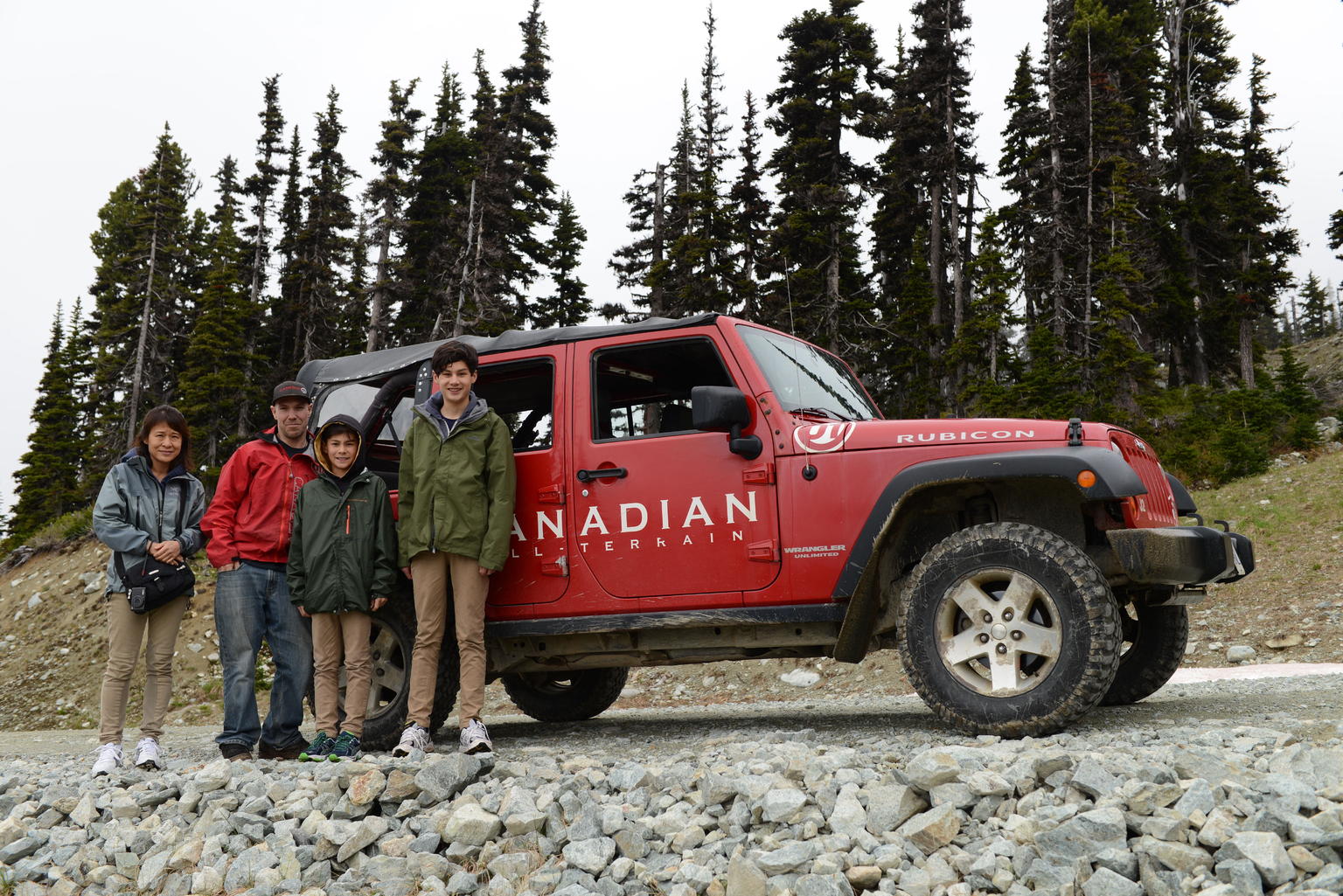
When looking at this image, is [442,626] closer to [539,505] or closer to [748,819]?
[539,505]

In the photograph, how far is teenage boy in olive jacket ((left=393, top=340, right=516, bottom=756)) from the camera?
4.98 m

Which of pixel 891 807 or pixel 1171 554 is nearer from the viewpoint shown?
pixel 891 807

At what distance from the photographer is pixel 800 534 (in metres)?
4.86

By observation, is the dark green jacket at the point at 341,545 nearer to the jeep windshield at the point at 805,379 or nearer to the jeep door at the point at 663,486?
the jeep door at the point at 663,486

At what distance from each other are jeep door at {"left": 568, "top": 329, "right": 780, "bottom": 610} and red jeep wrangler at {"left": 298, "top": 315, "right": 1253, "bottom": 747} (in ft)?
0.04

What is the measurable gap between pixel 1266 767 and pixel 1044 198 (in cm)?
2730

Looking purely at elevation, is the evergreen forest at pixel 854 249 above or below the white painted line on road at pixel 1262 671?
above

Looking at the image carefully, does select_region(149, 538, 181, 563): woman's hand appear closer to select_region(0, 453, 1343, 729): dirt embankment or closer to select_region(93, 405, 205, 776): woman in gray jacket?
select_region(93, 405, 205, 776): woman in gray jacket

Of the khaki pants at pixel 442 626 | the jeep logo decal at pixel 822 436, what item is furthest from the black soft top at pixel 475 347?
the khaki pants at pixel 442 626

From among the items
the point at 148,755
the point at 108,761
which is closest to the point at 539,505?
the point at 148,755

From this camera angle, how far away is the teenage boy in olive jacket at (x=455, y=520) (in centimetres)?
498

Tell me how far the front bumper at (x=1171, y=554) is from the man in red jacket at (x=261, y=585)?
448 centimetres

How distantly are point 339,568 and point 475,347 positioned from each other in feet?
5.29

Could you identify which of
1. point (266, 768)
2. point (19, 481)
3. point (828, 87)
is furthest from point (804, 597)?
point (19, 481)
